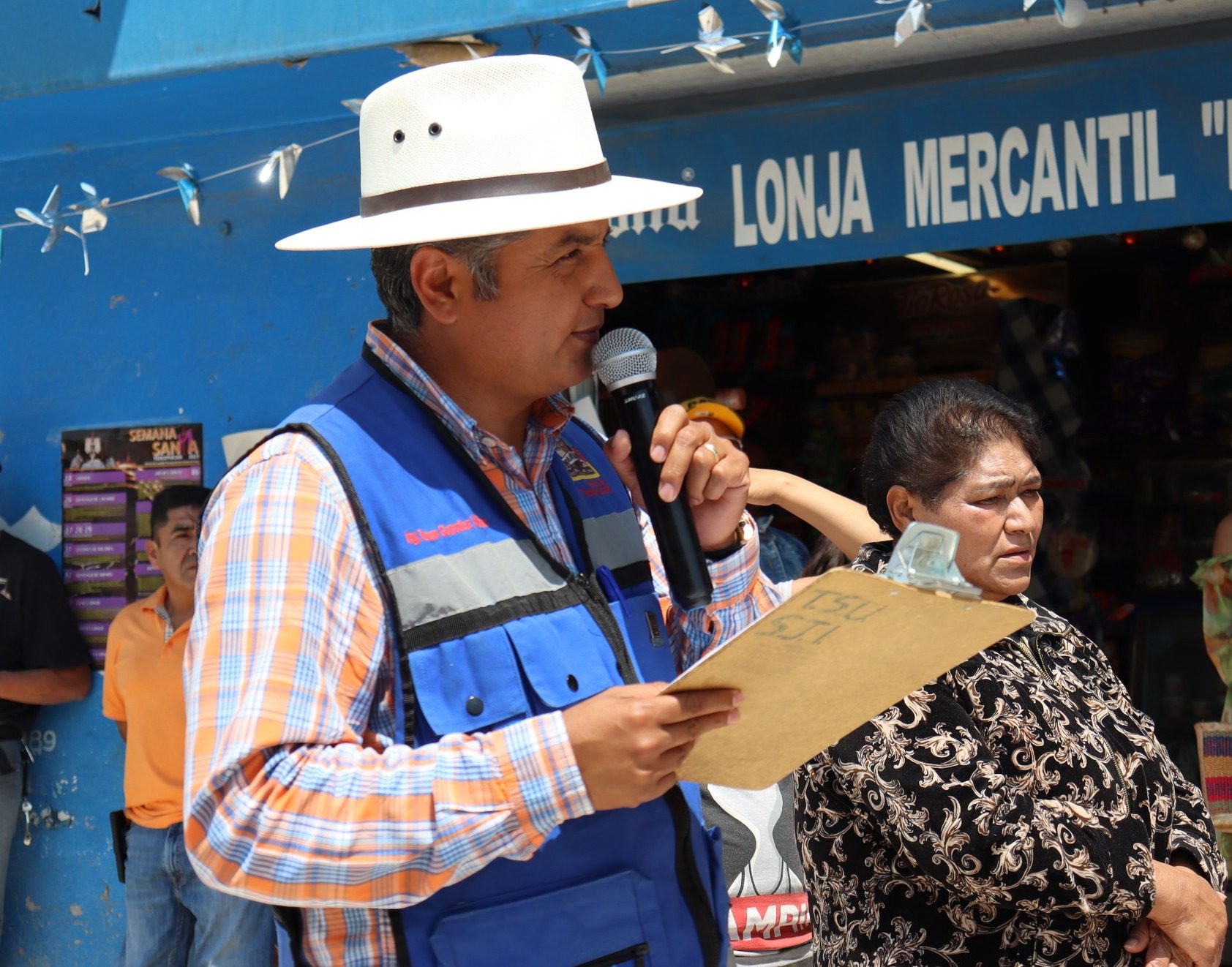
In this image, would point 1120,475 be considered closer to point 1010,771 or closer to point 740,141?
point 740,141

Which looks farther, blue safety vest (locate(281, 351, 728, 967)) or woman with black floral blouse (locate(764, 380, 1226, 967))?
woman with black floral blouse (locate(764, 380, 1226, 967))

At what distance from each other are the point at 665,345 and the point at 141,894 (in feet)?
9.83

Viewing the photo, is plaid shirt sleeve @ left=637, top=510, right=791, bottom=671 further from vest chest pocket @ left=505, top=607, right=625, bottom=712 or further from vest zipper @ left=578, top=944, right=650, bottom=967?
vest zipper @ left=578, top=944, right=650, bottom=967

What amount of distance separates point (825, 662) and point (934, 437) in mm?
1237

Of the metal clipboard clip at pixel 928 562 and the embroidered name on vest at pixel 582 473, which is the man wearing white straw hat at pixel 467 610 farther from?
the metal clipboard clip at pixel 928 562

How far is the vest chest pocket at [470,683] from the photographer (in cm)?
153

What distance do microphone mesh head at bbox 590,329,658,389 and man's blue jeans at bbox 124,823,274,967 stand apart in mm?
3198

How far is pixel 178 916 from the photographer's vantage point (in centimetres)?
461

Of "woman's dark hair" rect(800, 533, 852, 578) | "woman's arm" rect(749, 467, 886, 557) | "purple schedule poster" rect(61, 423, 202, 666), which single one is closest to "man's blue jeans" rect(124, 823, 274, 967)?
"purple schedule poster" rect(61, 423, 202, 666)

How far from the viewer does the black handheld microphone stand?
1753mm

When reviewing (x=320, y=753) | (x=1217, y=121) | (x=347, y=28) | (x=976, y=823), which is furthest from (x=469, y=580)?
(x=1217, y=121)

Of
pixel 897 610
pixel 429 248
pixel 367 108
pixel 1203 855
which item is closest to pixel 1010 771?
pixel 1203 855

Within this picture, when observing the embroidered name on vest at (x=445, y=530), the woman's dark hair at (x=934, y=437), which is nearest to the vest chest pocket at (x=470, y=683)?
the embroidered name on vest at (x=445, y=530)

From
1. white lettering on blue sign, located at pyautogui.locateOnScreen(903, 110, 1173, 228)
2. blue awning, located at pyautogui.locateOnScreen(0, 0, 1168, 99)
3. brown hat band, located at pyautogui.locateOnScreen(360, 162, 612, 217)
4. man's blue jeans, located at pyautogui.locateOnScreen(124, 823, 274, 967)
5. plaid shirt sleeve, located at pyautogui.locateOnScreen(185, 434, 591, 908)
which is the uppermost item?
blue awning, located at pyautogui.locateOnScreen(0, 0, 1168, 99)
